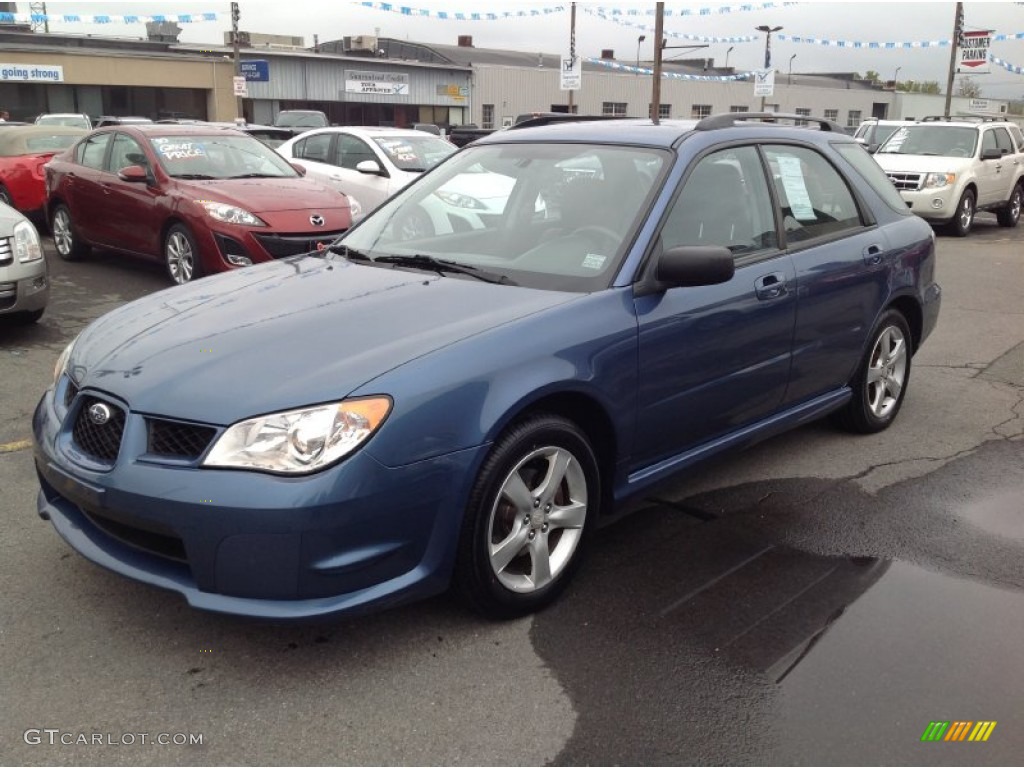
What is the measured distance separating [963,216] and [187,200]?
1234 cm

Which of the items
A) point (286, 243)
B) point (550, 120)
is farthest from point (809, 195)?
point (286, 243)

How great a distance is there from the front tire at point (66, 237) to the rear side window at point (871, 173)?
27.9 feet

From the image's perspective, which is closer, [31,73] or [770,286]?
[770,286]

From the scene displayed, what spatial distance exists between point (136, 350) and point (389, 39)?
158 feet

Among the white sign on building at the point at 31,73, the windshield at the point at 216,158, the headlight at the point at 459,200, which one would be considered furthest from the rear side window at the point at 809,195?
the white sign on building at the point at 31,73

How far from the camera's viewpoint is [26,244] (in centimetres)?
689

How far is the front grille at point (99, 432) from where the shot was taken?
2.95 metres

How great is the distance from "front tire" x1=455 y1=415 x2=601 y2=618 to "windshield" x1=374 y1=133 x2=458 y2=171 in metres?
9.05

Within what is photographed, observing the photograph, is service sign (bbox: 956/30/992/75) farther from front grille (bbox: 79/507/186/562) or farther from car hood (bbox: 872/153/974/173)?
front grille (bbox: 79/507/186/562)

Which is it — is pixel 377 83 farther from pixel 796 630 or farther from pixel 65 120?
pixel 796 630

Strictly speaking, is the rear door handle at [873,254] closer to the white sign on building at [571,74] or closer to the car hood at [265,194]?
the car hood at [265,194]

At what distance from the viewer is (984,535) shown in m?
4.07

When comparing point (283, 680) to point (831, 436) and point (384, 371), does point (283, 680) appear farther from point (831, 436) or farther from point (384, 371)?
point (831, 436)

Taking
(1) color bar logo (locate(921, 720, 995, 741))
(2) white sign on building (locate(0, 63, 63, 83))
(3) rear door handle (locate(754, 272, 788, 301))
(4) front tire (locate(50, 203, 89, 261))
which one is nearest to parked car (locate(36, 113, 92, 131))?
(4) front tire (locate(50, 203, 89, 261))
